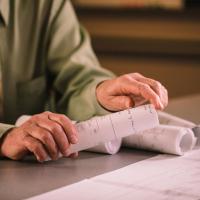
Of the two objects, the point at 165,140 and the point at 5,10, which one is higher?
the point at 5,10

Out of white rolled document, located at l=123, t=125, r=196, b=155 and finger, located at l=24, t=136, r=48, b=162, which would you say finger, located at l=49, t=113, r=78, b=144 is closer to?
finger, located at l=24, t=136, r=48, b=162

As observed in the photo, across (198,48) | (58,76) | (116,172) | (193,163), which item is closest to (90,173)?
(116,172)

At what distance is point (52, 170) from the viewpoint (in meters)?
1.02

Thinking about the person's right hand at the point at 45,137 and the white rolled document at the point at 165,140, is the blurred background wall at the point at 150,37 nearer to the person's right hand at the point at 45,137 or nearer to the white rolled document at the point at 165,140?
the white rolled document at the point at 165,140

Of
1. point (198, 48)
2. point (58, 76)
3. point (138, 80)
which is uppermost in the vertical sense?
point (138, 80)

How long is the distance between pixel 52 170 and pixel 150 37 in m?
2.04

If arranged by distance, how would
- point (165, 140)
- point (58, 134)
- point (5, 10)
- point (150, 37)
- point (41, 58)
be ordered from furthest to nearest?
1. point (150, 37)
2. point (41, 58)
3. point (5, 10)
4. point (165, 140)
5. point (58, 134)

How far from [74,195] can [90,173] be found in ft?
0.43

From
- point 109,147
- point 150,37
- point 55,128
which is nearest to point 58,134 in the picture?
point 55,128

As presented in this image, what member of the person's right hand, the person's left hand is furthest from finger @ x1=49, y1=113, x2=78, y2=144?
the person's left hand

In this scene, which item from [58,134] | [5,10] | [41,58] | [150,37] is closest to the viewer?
[58,134]

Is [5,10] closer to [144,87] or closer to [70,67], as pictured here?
[70,67]

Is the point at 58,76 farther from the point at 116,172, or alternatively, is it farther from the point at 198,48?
the point at 198,48

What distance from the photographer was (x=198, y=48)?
2873mm
